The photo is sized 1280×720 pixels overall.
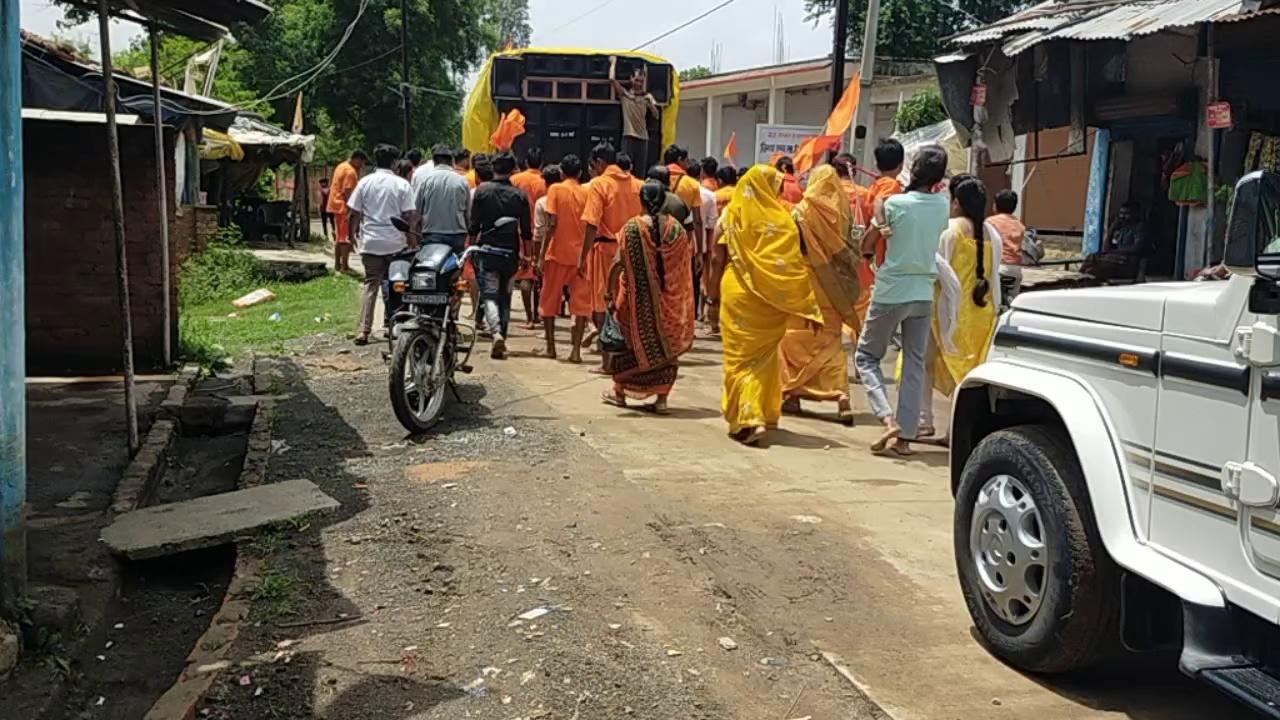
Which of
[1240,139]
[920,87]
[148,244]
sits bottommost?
[148,244]

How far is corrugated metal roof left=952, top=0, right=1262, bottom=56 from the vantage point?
27.3 ft

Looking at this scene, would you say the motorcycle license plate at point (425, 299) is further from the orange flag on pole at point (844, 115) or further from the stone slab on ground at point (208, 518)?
the orange flag on pole at point (844, 115)

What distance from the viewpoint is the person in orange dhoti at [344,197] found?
17484 millimetres

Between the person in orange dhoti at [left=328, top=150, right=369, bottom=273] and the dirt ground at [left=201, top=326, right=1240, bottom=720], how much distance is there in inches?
422

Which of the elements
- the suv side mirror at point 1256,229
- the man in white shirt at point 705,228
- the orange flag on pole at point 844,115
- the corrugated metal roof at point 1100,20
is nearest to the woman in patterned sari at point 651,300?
the orange flag on pole at point 844,115

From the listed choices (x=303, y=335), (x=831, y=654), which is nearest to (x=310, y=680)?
(x=831, y=654)

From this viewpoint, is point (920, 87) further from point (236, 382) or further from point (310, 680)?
point (310, 680)

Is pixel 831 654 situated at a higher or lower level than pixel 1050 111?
lower

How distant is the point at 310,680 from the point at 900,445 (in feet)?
14.3

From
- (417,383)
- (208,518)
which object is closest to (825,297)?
→ (417,383)

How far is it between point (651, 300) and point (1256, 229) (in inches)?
214

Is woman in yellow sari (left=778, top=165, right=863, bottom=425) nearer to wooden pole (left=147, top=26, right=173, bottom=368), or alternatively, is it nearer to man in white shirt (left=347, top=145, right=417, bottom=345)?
man in white shirt (left=347, top=145, right=417, bottom=345)

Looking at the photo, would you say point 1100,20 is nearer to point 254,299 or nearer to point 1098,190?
point 1098,190

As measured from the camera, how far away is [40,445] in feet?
21.3
